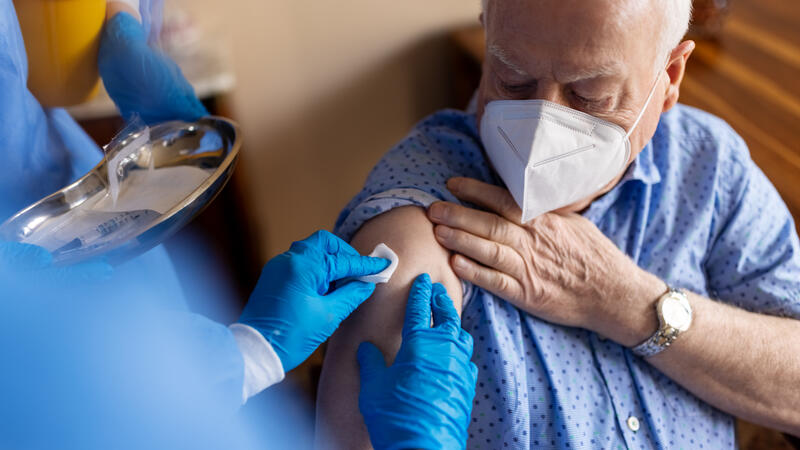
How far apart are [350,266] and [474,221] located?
9.7 inches

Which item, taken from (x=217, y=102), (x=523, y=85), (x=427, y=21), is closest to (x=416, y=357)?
(x=523, y=85)

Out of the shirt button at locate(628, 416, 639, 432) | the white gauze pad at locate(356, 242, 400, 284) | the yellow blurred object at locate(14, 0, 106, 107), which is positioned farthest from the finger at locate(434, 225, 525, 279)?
the yellow blurred object at locate(14, 0, 106, 107)

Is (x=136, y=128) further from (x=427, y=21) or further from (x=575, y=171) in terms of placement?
(x=427, y=21)

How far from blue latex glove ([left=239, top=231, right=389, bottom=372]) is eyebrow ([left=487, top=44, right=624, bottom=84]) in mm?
371

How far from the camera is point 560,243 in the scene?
1148 millimetres

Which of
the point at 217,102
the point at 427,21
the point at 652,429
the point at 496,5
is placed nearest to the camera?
the point at 496,5

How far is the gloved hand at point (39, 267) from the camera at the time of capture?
0.67m

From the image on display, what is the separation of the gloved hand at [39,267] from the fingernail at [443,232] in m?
0.52

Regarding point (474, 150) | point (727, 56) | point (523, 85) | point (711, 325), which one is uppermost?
point (523, 85)

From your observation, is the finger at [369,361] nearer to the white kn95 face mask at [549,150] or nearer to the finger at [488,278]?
the finger at [488,278]

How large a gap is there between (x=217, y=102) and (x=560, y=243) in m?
1.08

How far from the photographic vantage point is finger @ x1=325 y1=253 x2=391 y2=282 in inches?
37.5

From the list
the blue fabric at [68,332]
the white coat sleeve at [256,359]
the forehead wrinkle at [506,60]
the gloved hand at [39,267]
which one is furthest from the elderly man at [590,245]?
the gloved hand at [39,267]

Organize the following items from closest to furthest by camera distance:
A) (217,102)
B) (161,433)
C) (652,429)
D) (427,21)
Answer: (161,433) < (652,429) < (217,102) < (427,21)
